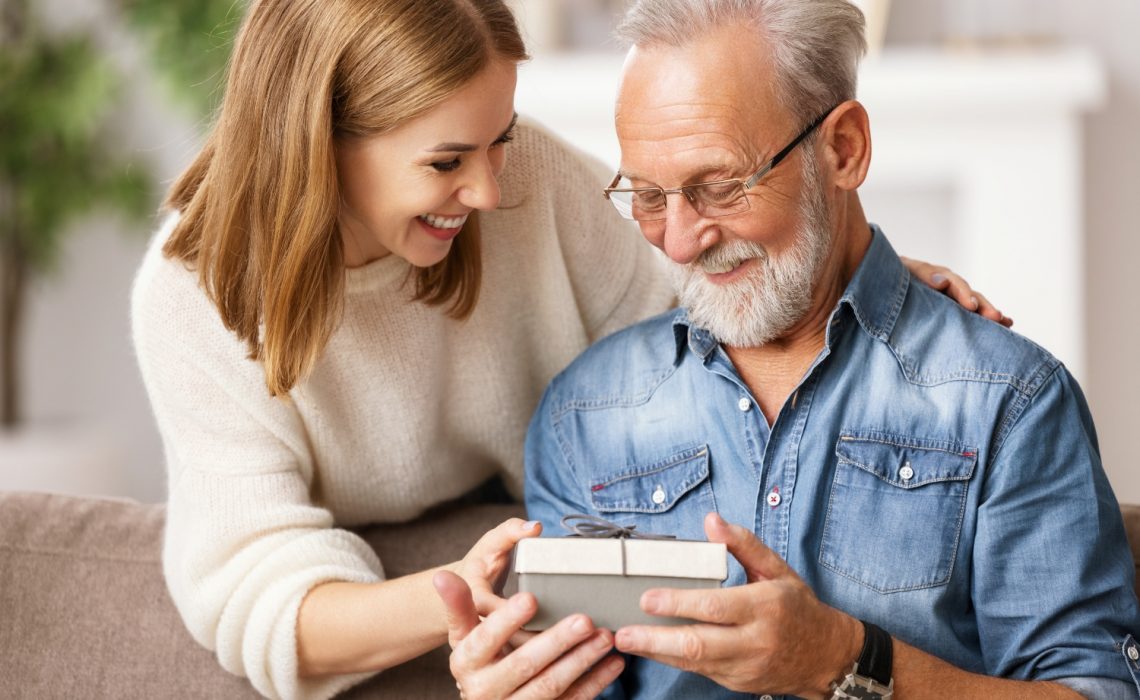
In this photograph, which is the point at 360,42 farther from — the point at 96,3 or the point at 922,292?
the point at 96,3

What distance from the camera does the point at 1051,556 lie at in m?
1.45

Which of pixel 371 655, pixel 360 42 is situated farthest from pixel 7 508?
pixel 360 42

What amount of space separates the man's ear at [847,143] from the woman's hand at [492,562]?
0.59 meters

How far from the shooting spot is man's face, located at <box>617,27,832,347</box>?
154 centimetres

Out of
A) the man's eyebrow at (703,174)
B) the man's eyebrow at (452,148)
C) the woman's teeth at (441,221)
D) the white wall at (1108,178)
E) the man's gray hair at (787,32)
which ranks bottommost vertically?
the white wall at (1108,178)

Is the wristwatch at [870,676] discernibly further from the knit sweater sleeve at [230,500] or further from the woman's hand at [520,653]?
the knit sweater sleeve at [230,500]

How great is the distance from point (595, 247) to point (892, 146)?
77.3 inches

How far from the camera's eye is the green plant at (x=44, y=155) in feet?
13.0

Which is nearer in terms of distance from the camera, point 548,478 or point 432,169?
point 432,169

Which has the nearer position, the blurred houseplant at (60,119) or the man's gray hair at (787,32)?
the man's gray hair at (787,32)

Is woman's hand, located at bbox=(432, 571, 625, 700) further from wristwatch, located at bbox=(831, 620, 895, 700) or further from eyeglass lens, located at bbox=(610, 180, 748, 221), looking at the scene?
eyeglass lens, located at bbox=(610, 180, 748, 221)

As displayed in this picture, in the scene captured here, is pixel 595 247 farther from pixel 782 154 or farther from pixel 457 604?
pixel 457 604

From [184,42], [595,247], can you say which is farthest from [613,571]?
[184,42]

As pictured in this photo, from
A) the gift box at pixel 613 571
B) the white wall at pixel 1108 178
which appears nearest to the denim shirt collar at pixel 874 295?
the gift box at pixel 613 571
